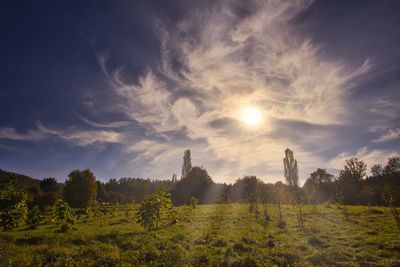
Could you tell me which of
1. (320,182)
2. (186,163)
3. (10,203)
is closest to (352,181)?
(320,182)

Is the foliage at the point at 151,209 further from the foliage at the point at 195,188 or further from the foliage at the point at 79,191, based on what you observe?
the foliage at the point at 195,188

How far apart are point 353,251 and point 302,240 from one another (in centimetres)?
502

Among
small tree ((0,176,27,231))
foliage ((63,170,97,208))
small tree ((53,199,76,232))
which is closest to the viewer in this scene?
small tree ((0,176,27,231))

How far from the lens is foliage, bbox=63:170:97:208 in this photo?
55.2 m

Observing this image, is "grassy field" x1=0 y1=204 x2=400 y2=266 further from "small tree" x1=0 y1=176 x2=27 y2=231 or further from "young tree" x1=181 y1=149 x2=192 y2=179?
"young tree" x1=181 y1=149 x2=192 y2=179

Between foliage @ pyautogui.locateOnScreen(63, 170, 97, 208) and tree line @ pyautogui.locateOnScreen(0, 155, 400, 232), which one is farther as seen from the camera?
foliage @ pyautogui.locateOnScreen(63, 170, 97, 208)

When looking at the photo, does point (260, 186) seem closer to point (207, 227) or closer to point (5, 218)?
point (207, 227)

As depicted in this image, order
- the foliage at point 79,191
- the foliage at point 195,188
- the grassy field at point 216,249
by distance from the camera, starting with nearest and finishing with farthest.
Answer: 1. the grassy field at point 216,249
2. the foliage at point 79,191
3. the foliage at point 195,188

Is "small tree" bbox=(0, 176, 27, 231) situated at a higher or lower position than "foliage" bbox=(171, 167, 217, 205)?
lower

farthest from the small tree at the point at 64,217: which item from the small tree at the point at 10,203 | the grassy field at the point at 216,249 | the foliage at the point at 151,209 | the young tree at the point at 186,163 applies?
the young tree at the point at 186,163

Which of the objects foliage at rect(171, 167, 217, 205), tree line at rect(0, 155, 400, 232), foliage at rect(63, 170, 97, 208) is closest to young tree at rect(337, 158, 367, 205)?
tree line at rect(0, 155, 400, 232)

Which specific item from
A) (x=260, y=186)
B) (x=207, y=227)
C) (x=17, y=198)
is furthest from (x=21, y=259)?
(x=260, y=186)

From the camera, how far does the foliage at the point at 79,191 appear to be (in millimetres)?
55244

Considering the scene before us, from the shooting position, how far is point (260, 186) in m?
54.8
